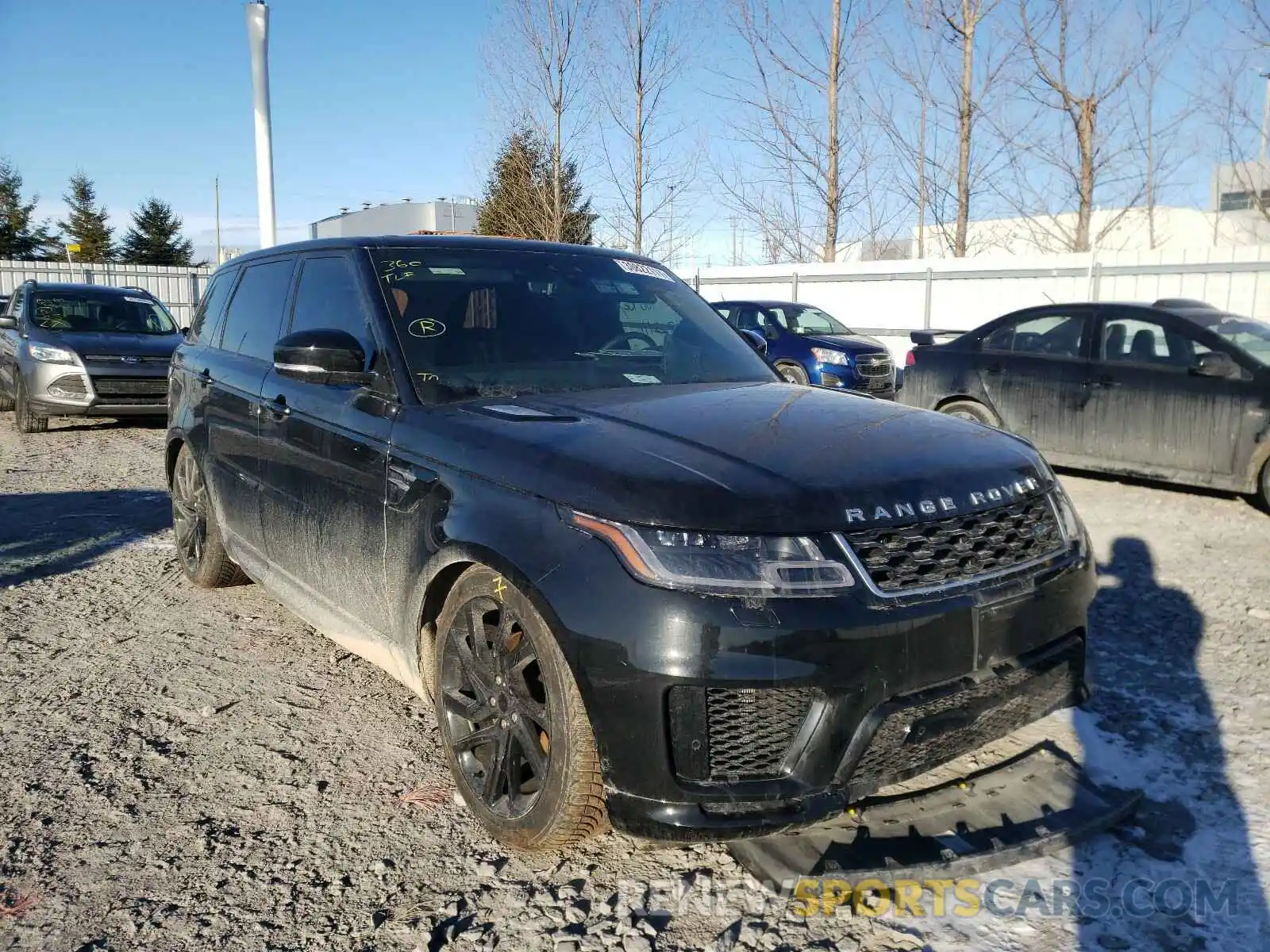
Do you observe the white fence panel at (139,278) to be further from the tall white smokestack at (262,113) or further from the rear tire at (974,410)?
the rear tire at (974,410)

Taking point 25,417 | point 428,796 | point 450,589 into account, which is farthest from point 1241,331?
point 25,417

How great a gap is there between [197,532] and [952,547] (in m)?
4.19

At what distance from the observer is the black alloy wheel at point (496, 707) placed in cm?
269

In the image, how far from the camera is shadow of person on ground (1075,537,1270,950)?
2.46 m

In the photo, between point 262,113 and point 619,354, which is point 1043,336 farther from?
point 262,113

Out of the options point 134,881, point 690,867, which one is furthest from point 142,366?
point 690,867

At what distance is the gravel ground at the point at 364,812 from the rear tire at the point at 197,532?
17cm

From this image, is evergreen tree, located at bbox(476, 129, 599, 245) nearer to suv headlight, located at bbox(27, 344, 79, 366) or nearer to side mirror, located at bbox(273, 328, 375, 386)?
suv headlight, located at bbox(27, 344, 79, 366)

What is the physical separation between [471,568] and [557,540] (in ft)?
1.47

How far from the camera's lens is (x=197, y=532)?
528 centimetres

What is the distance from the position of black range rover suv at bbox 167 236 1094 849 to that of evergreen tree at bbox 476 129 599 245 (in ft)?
62.4

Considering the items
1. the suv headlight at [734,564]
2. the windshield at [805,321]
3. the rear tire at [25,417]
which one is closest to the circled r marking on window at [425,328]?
the suv headlight at [734,564]

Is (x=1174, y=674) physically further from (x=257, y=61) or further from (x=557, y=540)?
(x=257, y=61)

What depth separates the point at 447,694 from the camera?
9.94 feet
